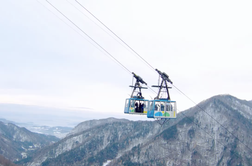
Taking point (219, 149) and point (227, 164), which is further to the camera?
point (219, 149)

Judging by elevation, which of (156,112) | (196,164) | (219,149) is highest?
(156,112)

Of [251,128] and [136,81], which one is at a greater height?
[136,81]

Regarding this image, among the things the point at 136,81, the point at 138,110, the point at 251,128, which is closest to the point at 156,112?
the point at 138,110

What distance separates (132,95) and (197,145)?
179877 millimetres

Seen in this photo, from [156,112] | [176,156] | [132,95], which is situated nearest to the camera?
[156,112]

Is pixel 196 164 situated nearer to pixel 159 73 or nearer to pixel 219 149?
pixel 219 149

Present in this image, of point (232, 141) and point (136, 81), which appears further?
point (232, 141)

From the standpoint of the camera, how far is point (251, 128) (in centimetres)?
19788

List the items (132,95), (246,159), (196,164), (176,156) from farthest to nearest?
1. (176,156)
2. (196,164)
3. (246,159)
4. (132,95)

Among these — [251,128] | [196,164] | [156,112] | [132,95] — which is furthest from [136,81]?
[251,128]

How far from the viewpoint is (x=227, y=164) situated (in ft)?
579

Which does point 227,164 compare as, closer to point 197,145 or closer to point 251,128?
point 197,145

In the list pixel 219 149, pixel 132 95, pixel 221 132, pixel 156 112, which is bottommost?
pixel 219 149

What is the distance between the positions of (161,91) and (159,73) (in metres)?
2.82
